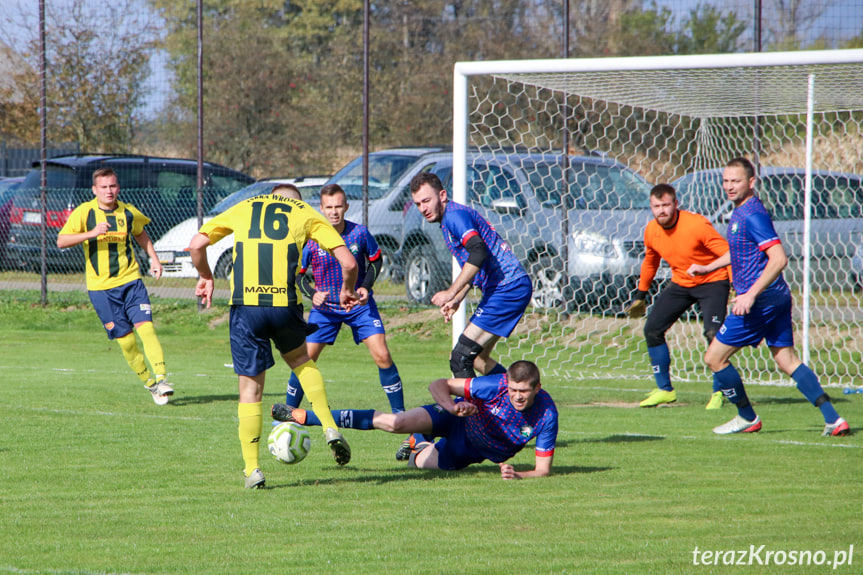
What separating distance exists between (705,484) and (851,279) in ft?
22.1

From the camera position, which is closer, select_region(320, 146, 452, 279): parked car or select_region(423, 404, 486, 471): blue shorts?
select_region(423, 404, 486, 471): blue shorts

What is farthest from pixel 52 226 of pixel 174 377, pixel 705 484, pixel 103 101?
pixel 705 484

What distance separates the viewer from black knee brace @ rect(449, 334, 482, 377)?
23.9ft

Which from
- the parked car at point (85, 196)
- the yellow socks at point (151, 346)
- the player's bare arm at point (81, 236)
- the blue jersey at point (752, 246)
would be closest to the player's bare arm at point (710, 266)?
the blue jersey at point (752, 246)

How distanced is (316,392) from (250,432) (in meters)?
0.47

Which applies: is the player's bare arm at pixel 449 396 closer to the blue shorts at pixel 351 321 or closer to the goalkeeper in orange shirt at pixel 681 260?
the blue shorts at pixel 351 321

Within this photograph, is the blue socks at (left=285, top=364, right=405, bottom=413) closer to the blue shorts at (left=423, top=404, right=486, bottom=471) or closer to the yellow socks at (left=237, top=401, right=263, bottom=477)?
the blue shorts at (left=423, top=404, right=486, bottom=471)

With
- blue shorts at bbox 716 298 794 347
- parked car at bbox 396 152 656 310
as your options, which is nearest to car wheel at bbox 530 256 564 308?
parked car at bbox 396 152 656 310

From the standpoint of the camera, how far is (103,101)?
21125 millimetres

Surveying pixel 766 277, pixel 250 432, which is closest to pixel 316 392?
pixel 250 432

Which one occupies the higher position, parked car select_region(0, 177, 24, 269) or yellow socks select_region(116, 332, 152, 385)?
parked car select_region(0, 177, 24, 269)

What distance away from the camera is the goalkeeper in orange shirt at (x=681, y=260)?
9219 millimetres

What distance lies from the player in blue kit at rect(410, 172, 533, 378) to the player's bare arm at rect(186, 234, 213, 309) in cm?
159

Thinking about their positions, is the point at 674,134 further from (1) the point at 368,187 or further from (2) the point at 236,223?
(2) the point at 236,223
